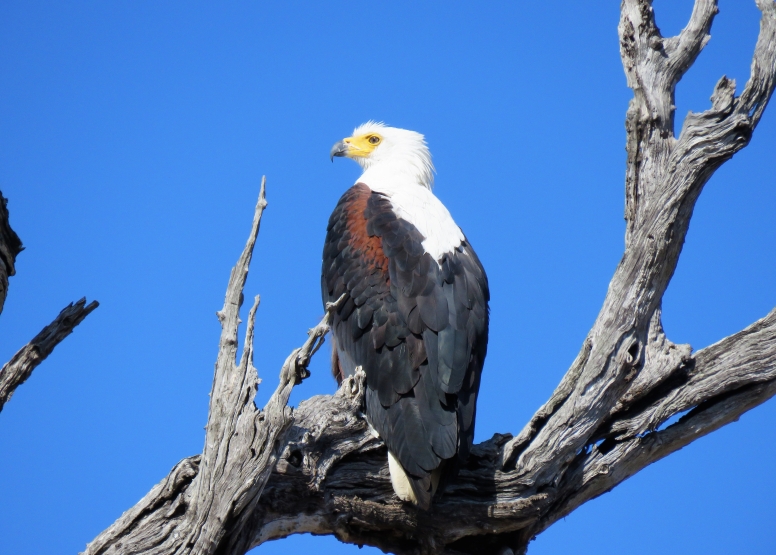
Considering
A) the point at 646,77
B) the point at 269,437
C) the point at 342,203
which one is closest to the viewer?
the point at 269,437

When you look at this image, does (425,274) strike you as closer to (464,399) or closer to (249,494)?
(464,399)

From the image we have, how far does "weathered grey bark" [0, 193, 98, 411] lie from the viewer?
4297 millimetres

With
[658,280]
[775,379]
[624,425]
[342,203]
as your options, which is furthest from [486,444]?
[342,203]

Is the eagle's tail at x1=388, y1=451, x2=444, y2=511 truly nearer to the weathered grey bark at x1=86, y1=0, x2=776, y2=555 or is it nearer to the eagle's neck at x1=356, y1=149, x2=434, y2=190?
the weathered grey bark at x1=86, y1=0, x2=776, y2=555

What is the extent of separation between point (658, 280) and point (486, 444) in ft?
4.49

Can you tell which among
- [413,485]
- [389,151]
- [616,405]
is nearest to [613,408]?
[616,405]

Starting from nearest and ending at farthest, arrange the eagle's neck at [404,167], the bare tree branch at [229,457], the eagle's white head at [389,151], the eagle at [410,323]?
1. the bare tree branch at [229,457]
2. the eagle at [410,323]
3. the eagle's neck at [404,167]
4. the eagle's white head at [389,151]

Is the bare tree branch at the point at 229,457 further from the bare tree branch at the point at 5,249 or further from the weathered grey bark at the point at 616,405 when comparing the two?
the bare tree branch at the point at 5,249

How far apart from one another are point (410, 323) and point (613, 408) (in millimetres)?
1273

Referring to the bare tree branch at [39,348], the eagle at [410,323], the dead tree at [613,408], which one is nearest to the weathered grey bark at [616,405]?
the dead tree at [613,408]

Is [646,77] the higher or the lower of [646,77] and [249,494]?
the higher

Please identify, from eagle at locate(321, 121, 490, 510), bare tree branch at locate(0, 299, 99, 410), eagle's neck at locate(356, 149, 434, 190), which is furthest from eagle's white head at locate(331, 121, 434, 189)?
bare tree branch at locate(0, 299, 99, 410)

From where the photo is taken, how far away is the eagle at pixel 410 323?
479cm

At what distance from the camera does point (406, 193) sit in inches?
260
